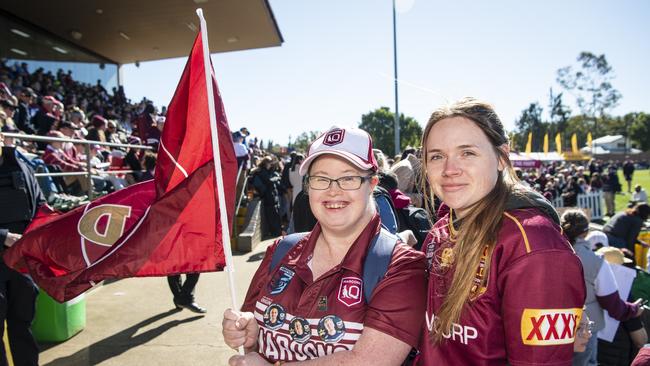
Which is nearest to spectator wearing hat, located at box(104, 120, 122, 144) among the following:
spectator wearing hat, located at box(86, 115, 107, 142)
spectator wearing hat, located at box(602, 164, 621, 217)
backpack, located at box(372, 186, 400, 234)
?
spectator wearing hat, located at box(86, 115, 107, 142)

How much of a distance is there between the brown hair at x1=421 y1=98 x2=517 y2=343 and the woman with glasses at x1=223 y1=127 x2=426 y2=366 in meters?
0.20

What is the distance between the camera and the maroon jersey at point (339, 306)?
1630 mm

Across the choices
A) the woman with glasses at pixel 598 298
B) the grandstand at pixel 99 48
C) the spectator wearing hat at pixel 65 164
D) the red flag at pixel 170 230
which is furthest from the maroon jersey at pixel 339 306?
the grandstand at pixel 99 48

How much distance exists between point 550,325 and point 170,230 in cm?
197

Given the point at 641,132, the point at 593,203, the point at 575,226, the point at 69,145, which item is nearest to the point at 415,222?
the point at 575,226

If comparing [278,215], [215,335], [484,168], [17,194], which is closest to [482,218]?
[484,168]

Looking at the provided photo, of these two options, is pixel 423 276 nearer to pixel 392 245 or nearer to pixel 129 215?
pixel 392 245

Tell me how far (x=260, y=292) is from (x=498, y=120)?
1.27 m

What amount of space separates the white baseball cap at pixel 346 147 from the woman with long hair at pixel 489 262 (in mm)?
258

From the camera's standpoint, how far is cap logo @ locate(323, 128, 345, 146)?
189 centimetres

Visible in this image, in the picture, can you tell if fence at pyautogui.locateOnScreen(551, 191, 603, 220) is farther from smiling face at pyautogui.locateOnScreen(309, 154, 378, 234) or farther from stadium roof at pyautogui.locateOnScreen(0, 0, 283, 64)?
smiling face at pyautogui.locateOnScreen(309, 154, 378, 234)

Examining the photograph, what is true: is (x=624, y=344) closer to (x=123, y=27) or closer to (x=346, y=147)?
(x=346, y=147)

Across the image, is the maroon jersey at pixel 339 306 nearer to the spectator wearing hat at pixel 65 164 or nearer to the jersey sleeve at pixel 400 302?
the jersey sleeve at pixel 400 302

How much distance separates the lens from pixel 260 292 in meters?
1.99
